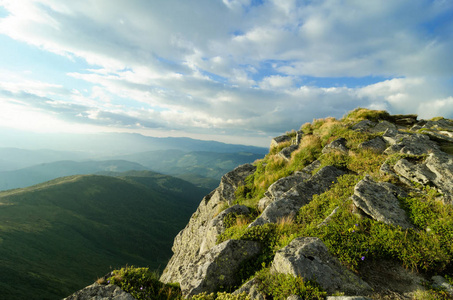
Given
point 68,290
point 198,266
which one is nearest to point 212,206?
point 198,266

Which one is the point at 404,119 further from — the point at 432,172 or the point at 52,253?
the point at 52,253

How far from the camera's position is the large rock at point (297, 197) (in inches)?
446

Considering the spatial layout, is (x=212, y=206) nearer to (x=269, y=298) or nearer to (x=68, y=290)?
(x=269, y=298)

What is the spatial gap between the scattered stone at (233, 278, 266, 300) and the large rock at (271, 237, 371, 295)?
0.83 meters

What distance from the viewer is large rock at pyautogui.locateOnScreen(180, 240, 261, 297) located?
758 cm

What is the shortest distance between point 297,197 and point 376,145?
846 cm

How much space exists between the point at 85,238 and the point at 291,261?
229096 millimetres

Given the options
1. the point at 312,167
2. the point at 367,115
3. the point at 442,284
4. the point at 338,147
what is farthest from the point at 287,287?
the point at 367,115

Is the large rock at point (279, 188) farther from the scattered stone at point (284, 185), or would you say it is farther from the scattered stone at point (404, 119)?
the scattered stone at point (404, 119)

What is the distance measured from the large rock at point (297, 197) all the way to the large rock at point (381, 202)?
2.89 m

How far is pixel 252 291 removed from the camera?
6.56 metres

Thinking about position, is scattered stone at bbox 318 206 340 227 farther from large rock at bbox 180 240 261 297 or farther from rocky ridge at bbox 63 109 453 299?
large rock at bbox 180 240 261 297

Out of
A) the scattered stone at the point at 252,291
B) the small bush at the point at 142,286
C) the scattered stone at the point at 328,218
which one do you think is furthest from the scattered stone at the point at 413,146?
the small bush at the point at 142,286

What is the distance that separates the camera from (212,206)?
74.1 ft
